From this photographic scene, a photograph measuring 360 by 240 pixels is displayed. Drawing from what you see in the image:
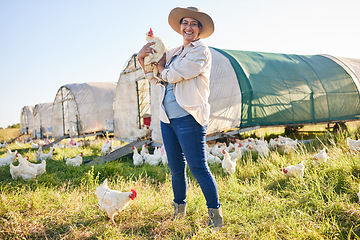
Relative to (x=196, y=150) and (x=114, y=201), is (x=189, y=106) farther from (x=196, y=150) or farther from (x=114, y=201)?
(x=114, y=201)

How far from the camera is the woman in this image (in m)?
2.23

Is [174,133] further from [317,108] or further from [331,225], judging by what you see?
[317,108]

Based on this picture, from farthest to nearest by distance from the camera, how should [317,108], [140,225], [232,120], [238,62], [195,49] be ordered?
1. [317,108]
2. [238,62]
3. [232,120]
4. [140,225]
5. [195,49]

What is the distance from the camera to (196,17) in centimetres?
242

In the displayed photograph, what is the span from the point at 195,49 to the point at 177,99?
467 mm

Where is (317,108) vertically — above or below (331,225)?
below

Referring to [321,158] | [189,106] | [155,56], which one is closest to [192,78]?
[189,106]

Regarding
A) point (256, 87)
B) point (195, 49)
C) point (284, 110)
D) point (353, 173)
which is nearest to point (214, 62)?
point (256, 87)

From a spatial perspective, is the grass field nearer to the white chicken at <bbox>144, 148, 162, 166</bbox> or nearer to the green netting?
the white chicken at <bbox>144, 148, 162, 166</bbox>

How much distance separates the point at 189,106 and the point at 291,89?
28.3 ft

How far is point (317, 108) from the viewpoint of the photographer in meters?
10.0

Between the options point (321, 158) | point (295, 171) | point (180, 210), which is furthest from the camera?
point (321, 158)

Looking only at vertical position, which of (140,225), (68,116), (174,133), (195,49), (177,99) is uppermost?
(195,49)

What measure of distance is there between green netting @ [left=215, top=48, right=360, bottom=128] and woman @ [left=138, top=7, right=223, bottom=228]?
6.22m
